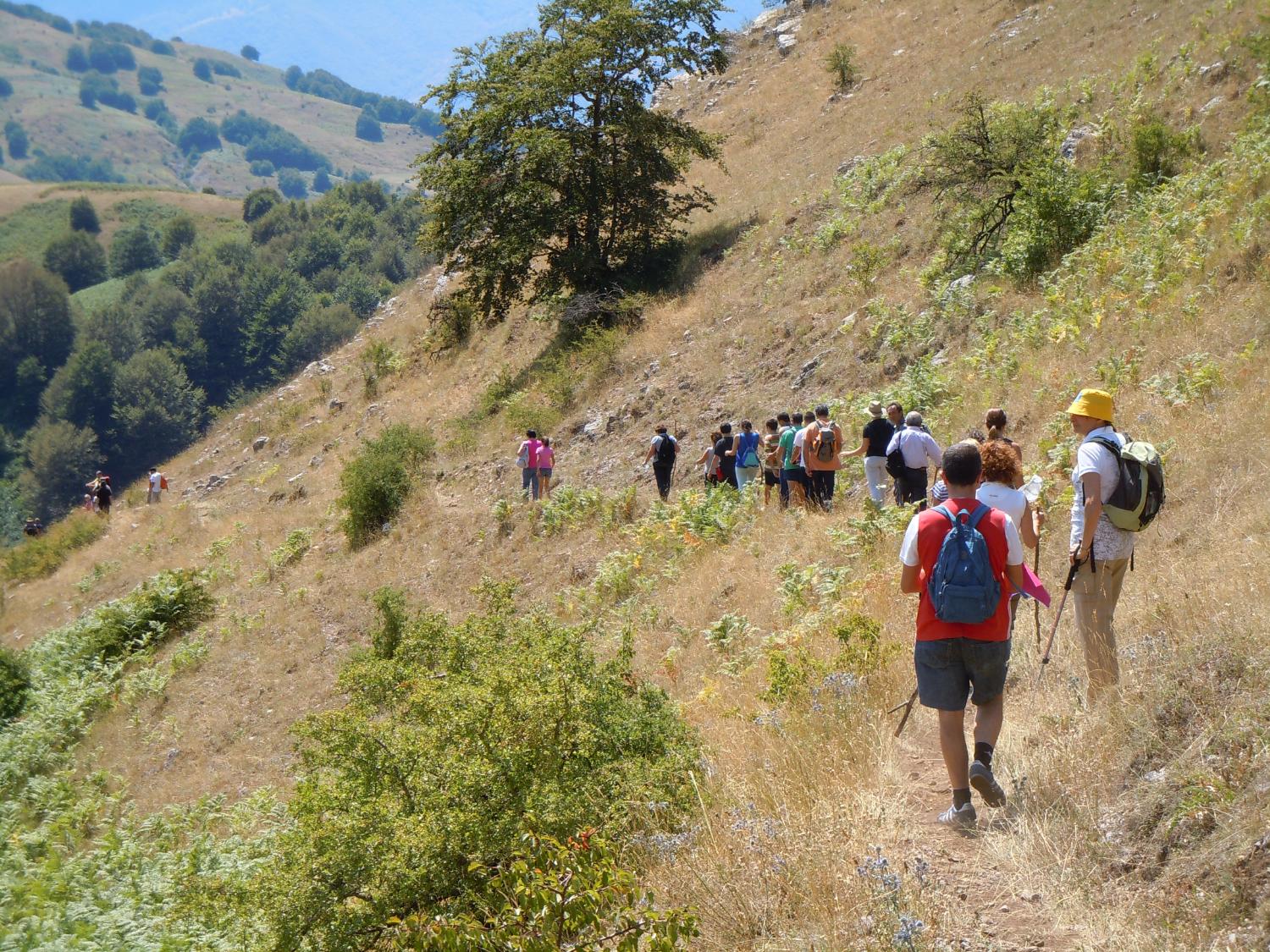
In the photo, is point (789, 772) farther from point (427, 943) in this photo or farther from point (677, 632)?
point (677, 632)

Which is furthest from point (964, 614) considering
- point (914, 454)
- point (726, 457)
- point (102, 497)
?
point (102, 497)

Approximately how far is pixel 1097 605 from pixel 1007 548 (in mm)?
1103

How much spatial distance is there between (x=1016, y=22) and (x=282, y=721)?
75.1 feet

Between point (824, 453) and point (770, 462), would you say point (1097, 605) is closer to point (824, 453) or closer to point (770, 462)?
point (824, 453)

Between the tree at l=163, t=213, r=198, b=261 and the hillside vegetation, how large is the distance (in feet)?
322

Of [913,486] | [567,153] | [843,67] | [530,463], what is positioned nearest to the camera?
[913,486]

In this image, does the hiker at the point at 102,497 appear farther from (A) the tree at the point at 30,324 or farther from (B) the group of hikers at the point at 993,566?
(A) the tree at the point at 30,324

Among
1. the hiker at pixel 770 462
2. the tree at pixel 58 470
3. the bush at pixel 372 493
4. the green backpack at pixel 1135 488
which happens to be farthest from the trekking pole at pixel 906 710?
the tree at pixel 58 470

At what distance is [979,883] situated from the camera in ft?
12.3

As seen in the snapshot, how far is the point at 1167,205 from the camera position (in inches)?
510

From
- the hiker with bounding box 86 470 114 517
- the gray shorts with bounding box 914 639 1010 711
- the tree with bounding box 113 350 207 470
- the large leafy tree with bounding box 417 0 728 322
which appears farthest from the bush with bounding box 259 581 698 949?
the tree with bounding box 113 350 207 470

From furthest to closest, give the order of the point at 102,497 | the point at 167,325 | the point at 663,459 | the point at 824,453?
1. the point at 167,325
2. the point at 102,497
3. the point at 663,459
4. the point at 824,453

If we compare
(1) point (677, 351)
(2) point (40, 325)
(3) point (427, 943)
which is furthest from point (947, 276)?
(2) point (40, 325)

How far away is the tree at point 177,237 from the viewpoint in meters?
116
